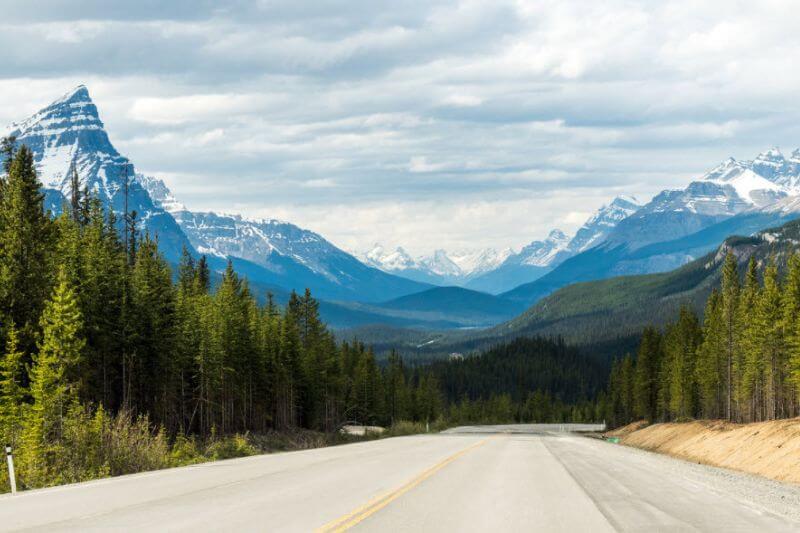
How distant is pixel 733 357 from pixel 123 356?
62.7 meters

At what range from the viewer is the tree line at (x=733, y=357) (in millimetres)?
77500

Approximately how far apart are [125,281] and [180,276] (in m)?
25.2

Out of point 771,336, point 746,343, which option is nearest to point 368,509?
point 771,336

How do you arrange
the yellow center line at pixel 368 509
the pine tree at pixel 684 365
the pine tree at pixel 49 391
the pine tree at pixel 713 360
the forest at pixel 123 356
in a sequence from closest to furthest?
the yellow center line at pixel 368 509, the pine tree at pixel 49 391, the forest at pixel 123 356, the pine tree at pixel 713 360, the pine tree at pixel 684 365

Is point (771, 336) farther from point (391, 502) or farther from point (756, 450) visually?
point (391, 502)

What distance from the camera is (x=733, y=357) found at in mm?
88562

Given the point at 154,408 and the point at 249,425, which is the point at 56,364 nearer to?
the point at 154,408

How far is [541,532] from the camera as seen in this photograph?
1276 cm

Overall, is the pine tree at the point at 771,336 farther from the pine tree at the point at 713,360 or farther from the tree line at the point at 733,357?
the pine tree at the point at 713,360

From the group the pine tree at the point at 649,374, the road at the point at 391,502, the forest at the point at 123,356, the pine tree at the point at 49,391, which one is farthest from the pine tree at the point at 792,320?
the pine tree at the point at 49,391

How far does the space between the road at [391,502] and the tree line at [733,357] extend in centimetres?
5446

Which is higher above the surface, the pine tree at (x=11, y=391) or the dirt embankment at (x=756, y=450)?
the pine tree at (x=11, y=391)

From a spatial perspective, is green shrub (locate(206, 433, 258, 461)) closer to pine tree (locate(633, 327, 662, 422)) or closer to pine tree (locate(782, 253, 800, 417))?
pine tree (locate(782, 253, 800, 417))

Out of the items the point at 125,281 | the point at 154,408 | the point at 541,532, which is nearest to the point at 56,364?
the point at 125,281
